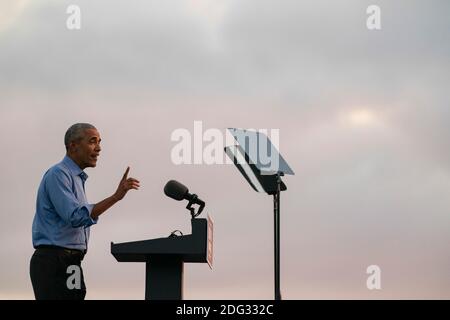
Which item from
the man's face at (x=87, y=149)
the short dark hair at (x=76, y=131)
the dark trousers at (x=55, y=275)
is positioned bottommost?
the dark trousers at (x=55, y=275)

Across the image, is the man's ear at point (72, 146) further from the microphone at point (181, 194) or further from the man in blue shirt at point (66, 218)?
the microphone at point (181, 194)

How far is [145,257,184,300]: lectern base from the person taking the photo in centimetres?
638

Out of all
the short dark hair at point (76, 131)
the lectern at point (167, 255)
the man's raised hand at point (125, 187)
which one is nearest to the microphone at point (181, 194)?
the lectern at point (167, 255)

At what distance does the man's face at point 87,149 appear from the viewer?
6.47 m

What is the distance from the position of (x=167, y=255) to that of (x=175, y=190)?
487 mm

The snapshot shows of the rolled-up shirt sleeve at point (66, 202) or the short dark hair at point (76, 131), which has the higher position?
the short dark hair at point (76, 131)

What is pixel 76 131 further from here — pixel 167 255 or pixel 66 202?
pixel 167 255

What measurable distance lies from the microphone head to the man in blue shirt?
44cm

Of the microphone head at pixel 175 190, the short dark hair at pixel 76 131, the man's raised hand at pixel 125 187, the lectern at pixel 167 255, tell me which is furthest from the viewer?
the microphone head at pixel 175 190

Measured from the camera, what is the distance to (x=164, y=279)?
6.40m

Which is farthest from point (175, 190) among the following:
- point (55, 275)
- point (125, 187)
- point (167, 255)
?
point (55, 275)
